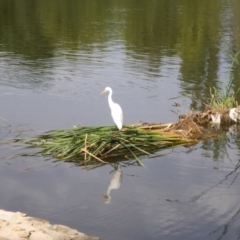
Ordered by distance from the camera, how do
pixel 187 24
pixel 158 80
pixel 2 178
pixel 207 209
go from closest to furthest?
pixel 207 209 → pixel 2 178 → pixel 158 80 → pixel 187 24

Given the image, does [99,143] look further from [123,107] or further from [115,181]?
[123,107]

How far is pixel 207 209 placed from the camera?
857cm

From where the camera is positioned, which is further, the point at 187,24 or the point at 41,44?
the point at 187,24

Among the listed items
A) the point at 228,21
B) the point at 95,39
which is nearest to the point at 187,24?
the point at 228,21

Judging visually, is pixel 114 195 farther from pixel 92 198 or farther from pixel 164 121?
pixel 164 121

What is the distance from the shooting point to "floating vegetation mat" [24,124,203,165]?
33.1 ft

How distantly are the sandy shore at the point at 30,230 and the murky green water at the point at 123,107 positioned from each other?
621 millimetres

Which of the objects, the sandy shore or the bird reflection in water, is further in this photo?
the bird reflection in water

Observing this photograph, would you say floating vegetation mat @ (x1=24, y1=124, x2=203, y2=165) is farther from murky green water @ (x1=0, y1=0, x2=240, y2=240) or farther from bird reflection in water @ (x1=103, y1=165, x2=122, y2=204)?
bird reflection in water @ (x1=103, y1=165, x2=122, y2=204)

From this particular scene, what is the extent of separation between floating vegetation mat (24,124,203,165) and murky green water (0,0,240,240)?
0.70 feet

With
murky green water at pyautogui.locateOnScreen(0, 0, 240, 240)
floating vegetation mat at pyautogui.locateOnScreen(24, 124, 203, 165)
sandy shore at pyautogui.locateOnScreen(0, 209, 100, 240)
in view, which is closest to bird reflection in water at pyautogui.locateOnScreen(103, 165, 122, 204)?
murky green water at pyautogui.locateOnScreen(0, 0, 240, 240)

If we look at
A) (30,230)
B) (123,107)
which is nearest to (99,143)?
(30,230)

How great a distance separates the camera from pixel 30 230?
6.88 metres

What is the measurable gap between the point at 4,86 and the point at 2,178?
20.5 feet
